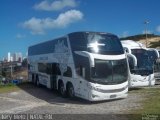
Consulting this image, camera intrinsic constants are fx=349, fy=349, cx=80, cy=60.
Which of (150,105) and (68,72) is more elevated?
(68,72)

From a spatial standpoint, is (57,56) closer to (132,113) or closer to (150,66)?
(150,66)

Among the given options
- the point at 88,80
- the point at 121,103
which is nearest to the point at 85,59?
the point at 88,80

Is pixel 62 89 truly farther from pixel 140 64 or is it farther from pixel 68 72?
pixel 140 64

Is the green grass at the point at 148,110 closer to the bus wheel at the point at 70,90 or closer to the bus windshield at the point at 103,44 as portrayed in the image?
the bus windshield at the point at 103,44

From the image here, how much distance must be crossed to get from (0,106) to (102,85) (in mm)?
5704

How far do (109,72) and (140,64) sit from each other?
557cm

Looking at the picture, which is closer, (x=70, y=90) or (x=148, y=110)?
(x=148, y=110)

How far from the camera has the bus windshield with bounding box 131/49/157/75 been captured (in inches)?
925

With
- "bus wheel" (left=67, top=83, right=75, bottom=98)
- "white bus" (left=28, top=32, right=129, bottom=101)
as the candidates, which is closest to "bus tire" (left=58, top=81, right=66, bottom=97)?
"white bus" (left=28, top=32, right=129, bottom=101)

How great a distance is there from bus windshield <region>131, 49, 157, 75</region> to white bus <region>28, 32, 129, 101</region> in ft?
13.0

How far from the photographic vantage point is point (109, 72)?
18.8 meters

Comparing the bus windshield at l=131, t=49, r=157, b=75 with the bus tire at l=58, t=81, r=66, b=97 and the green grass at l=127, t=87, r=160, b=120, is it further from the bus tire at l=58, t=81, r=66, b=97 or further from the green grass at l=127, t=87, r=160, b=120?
the bus tire at l=58, t=81, r=66, b=97

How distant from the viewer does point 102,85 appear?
18438 mm

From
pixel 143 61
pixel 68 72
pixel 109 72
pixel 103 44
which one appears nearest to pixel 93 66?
pixel 109 72
